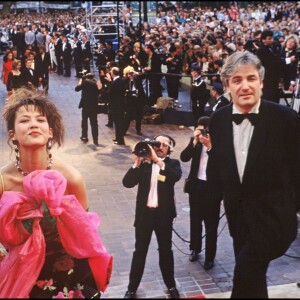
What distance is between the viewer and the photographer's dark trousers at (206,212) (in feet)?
20.3

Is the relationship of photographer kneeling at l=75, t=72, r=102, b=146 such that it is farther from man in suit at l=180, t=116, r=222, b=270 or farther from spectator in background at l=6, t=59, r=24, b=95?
man in suit at l=180, t=116, r=222, b=270

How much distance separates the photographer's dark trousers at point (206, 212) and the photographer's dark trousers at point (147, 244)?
0.82m

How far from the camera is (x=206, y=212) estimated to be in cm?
629

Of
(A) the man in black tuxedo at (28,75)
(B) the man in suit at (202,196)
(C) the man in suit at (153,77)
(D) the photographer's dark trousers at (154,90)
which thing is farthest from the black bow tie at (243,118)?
(A) the man in black tuxedo at (28,75)

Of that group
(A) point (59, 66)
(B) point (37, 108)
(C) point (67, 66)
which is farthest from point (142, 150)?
(A) point (59, 66)

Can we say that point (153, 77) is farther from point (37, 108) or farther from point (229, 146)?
point (229, 146)

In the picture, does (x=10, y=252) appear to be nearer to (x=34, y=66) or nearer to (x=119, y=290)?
(x=119, y=290)

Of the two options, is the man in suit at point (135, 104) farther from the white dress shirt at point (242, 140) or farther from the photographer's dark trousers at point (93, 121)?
the white dress shirt at point (242, 140)

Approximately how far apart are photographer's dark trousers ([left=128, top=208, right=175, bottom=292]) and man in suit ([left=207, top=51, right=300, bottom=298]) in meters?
2.06

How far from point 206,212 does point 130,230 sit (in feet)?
4.66

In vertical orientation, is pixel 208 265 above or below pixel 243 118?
below

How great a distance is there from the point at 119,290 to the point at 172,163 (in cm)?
131

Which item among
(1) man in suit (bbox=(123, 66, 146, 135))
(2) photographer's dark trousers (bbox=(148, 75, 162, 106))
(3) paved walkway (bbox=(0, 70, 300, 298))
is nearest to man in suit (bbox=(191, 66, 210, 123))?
(3) paved walkway (bbox=(0, 70, 300, 298))

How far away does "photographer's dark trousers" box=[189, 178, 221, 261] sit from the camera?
6184 mm
